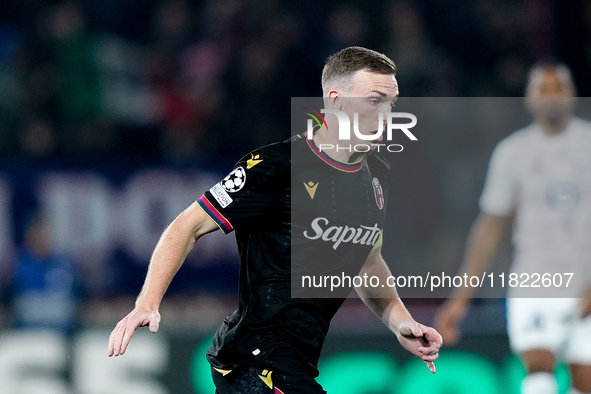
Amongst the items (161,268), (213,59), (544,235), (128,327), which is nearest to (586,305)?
(544,235)

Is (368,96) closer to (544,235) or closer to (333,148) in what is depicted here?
(333,148)

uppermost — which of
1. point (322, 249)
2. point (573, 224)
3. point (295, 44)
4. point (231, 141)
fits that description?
point (295, 44)

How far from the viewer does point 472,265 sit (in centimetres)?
736

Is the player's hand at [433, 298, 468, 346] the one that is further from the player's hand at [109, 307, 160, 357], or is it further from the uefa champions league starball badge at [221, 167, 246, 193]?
the player's hand at [109, 307, 160, 357]

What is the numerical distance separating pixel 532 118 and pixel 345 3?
349 centimetres

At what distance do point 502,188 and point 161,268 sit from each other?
4080 mm

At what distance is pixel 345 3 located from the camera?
10648 mm

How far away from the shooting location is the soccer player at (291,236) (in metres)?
3.85

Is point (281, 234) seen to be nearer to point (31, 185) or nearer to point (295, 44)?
point (31, 185)

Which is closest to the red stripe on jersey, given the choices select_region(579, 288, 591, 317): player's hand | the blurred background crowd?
select_region(579, 288, 591, 317): player's hand

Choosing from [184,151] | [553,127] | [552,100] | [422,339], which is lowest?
[422,339]

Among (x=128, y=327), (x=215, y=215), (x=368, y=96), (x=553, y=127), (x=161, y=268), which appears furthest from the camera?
(x=553, y=127)

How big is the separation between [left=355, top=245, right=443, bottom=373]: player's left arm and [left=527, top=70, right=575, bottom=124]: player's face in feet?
11.3

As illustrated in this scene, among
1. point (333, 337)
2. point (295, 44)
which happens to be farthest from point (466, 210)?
point (295, 44)
